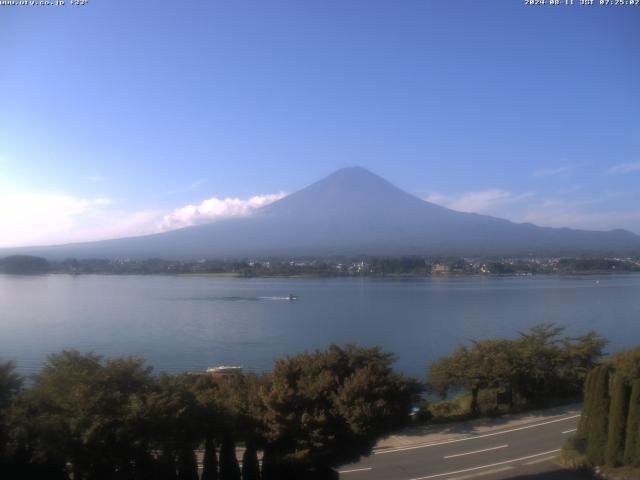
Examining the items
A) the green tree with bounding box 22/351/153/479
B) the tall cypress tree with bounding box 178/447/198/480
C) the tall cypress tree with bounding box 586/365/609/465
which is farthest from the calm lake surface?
the green tree with bounding box 22/351/153/479

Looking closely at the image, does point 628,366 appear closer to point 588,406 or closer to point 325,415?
point 588,406

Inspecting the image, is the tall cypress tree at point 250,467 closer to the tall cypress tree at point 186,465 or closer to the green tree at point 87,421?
the tall cypress tree at point 186,465

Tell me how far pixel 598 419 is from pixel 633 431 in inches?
12.7

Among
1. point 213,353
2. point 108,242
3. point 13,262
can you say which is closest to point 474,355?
point 213,353

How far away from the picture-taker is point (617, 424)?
5207 millimetres

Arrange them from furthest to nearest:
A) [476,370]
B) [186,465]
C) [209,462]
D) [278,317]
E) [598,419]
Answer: [278,317] → [476,370] → [598,419] → [209,462] → [186,465]

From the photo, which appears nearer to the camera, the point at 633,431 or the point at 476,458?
the point at 633,431

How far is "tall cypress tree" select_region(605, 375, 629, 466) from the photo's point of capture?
17.0 feet

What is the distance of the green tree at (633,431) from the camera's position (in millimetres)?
5064

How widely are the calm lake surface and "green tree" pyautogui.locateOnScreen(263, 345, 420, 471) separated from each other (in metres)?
7.74

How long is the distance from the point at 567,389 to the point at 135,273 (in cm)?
3731

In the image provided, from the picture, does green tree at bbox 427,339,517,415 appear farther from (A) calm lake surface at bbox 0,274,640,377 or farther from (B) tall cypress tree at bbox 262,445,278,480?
(B) tall cypress tree at bbox 262,445,278,480

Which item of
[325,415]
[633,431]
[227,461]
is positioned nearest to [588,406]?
[633,431]

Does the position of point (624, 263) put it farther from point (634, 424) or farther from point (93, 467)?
point (93, 467)
